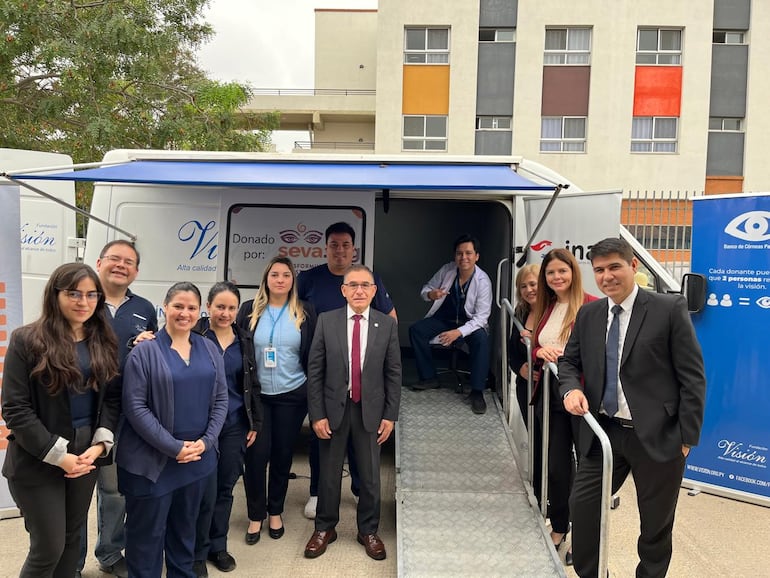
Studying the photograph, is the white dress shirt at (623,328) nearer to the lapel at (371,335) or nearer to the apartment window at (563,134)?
the lapel at (371,335)

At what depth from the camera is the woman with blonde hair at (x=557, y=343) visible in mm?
3248

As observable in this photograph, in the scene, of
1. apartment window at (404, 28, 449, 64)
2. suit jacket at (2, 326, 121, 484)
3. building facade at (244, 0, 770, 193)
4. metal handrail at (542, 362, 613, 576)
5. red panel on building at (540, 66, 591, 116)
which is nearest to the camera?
suit jacket at (2, 326, 121, 484)

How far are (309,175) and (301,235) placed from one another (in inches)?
36.5

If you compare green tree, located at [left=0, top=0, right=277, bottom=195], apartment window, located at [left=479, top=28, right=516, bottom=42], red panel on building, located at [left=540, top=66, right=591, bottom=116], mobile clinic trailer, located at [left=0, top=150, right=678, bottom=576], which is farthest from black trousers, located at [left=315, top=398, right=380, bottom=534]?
apartment window, located at [left=479, top=28, right=516, bottom=42]

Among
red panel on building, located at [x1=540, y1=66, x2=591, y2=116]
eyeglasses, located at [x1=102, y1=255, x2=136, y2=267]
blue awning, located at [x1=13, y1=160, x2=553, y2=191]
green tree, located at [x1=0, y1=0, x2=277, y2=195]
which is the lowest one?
eyeglasses, located at [x1=102, y1=255, x2=136, y2=267]

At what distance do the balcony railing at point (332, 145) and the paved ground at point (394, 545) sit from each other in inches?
764

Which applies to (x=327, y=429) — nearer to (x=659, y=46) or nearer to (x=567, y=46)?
(x=567, y=46)

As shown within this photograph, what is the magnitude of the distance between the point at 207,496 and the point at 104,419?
2.36 feet

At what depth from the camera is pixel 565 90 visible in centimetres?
1700

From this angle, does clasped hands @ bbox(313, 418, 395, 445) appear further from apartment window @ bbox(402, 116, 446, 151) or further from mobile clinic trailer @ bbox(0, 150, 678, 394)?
apartment window @ bbox(402, 116, 446, 151)

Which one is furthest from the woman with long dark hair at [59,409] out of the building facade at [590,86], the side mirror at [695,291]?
the building facade at [590,86]

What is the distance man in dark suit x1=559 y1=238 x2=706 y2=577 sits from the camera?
100 inches

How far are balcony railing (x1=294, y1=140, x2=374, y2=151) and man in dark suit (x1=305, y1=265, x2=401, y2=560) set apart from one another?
19.7m

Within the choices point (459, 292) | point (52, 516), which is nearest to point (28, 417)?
point (52, 516)
